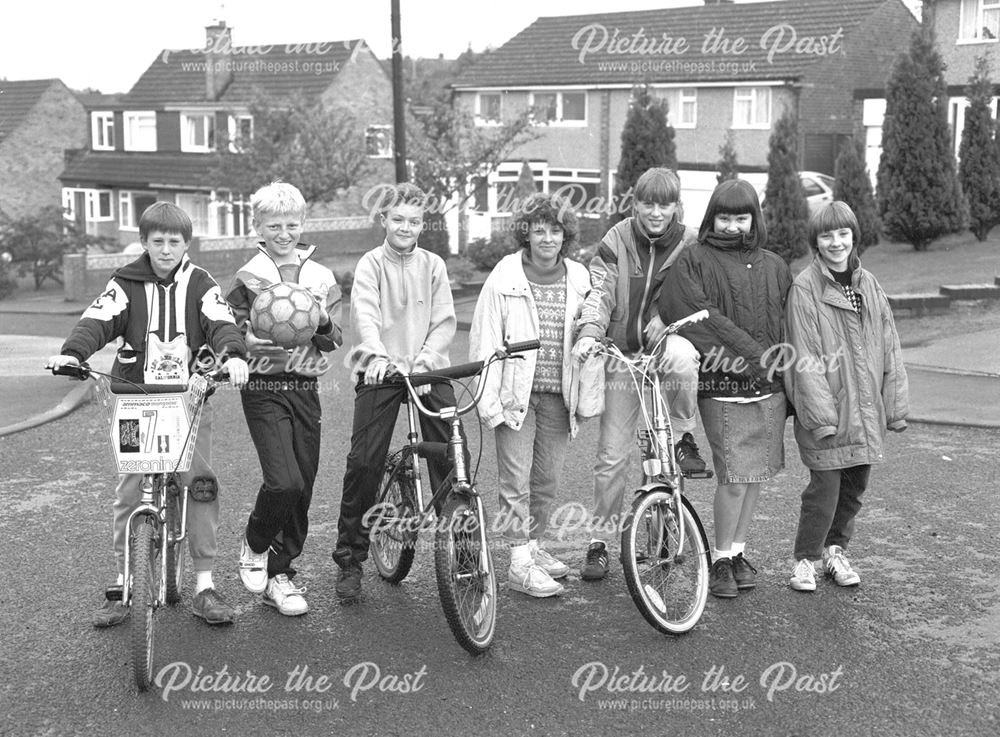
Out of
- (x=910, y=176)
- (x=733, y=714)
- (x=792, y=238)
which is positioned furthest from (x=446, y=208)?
(x=733, y=714)

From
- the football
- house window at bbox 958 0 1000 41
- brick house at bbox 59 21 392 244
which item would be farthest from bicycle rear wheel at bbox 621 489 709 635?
brick house at bbox 59 21 392 244

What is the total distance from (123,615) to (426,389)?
5.75ft

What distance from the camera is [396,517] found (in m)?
5.99

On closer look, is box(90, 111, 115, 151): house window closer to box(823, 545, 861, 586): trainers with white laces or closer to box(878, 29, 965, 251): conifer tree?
box(878, 29, 965, 251): conifer tree

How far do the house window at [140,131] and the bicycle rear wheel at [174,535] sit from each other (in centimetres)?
4932

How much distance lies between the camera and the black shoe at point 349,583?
591 centimetres

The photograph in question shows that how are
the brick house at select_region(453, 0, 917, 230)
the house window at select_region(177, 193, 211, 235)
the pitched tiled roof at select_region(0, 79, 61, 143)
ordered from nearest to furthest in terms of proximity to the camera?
the brick house at select_region(453, 0, 917, 230) → the house window at select_region(177, 193, 211, 235) → the pitched tiled roof at select_region(0, 79, 61, 143)

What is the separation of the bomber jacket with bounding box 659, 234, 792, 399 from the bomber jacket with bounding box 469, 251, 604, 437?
0.47 m

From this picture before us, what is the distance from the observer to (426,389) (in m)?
5.79

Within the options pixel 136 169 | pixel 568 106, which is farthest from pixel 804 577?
pixel 136 169

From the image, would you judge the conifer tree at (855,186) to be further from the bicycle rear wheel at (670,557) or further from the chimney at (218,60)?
the chimney at (218,60)

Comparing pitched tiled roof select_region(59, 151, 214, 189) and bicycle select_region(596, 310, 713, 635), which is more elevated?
pitched tiled roof select_region(59, 151, 214, 189)

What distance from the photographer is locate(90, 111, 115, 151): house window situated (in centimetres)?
5441

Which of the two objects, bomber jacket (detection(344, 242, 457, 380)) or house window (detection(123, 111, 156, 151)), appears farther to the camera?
house window (detection(123, 111, 156, 151))
